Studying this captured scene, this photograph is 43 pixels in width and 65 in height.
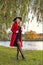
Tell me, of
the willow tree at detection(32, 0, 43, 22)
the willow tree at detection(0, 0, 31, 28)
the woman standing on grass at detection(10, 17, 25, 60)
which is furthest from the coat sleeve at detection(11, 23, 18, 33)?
the willow tree at detection(32, 0, 43, 22)

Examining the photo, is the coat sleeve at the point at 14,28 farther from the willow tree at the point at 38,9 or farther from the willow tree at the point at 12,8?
the willow tree at the point at 38,9

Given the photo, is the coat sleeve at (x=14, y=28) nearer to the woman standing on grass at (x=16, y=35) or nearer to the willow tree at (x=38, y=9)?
the woman standing on grass at (x=16, y=35)

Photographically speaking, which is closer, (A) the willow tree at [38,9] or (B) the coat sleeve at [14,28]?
(A) the willow tree at [38,9]

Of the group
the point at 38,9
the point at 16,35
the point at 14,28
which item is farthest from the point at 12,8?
the point at 16,35

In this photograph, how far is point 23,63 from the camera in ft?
24.8

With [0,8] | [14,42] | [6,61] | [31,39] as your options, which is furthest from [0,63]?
[31,39]

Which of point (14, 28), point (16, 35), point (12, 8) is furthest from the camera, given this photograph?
point (16, 35)

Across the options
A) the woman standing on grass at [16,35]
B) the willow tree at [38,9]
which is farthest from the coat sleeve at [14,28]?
the willow tree at [38,9]

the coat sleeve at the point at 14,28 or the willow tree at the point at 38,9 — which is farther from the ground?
the willow tree at the point at 38,9

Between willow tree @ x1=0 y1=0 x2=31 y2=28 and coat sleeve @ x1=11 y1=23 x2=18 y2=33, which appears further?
coat sleeve @ x1=11 y1=23 x2=18 y2=33

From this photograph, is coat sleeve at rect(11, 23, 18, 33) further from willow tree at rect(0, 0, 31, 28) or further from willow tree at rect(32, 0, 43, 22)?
willow tree at rect(32, 0, 43, 22)

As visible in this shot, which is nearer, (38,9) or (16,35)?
(38,9)

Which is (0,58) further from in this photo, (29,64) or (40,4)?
(40,4)

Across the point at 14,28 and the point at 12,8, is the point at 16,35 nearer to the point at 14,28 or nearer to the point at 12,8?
the point at 14,28
